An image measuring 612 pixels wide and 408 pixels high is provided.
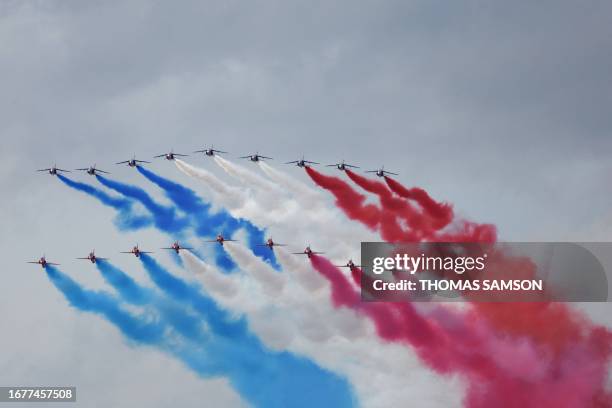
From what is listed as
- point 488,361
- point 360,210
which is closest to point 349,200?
point 360,210

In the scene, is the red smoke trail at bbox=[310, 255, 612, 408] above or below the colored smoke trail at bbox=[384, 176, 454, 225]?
below

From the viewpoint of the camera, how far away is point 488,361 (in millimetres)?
116375

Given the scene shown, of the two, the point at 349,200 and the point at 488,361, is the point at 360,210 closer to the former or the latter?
the point at 349,200

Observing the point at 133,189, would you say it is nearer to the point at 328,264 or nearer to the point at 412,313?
the point at 328,264

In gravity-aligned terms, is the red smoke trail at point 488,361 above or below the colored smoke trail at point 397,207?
below

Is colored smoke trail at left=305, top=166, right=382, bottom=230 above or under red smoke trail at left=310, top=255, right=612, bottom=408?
above

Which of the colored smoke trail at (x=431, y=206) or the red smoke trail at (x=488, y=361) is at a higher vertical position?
the colored smoke trail at (x=431, y=206)

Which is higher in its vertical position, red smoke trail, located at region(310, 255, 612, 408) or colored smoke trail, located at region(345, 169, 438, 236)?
colored smoke trail, located at region(345, 169, 438, 236)

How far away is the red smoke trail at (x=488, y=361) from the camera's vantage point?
11519 centimetres

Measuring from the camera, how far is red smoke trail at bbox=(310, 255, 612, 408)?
11519 centimetres

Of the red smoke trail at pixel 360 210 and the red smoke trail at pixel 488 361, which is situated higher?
the red smoke trail at pixel 360 210

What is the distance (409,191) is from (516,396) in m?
23.0

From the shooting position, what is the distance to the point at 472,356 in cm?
11625

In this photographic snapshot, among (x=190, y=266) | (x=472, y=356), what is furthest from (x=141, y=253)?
(x=472, y=356)
